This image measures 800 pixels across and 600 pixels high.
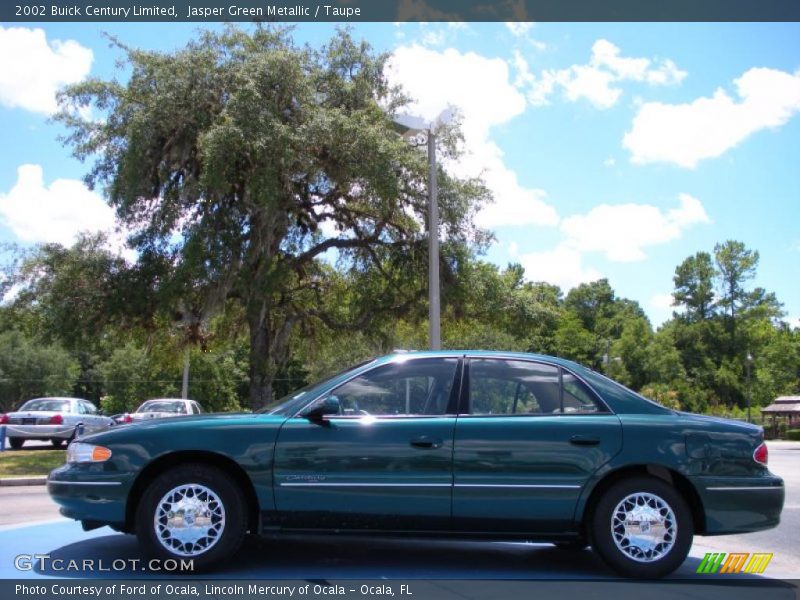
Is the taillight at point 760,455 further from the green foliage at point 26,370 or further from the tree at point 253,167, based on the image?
the green foliage at point 26,370

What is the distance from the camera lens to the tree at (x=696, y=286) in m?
80.8

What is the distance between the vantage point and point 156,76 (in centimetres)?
1805

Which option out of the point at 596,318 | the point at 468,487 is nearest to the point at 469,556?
the point at 468,487

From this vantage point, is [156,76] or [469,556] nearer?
[469,556]

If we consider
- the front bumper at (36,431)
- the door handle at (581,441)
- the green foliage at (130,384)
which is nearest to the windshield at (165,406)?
the front bumper at (36,431)

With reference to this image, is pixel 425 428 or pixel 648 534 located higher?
pixel 425 428

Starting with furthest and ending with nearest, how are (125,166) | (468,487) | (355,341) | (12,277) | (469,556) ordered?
1. (355,341)
2. (12,277)
3. (125,166)
4. (469,556)
5. (468,487)

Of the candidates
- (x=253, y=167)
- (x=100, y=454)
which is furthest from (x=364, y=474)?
(x=253, y=167)

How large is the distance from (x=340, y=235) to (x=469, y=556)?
16393 millimetres

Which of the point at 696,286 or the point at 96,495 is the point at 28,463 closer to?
the point at 96,495

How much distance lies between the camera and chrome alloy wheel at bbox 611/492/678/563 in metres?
5.31

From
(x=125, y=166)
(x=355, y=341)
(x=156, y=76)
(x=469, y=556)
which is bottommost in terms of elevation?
(x=469, y=556)

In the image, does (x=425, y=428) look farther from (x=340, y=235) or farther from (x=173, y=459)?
(x=340, y=235)

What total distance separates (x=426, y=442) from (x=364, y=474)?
0.48 meters
